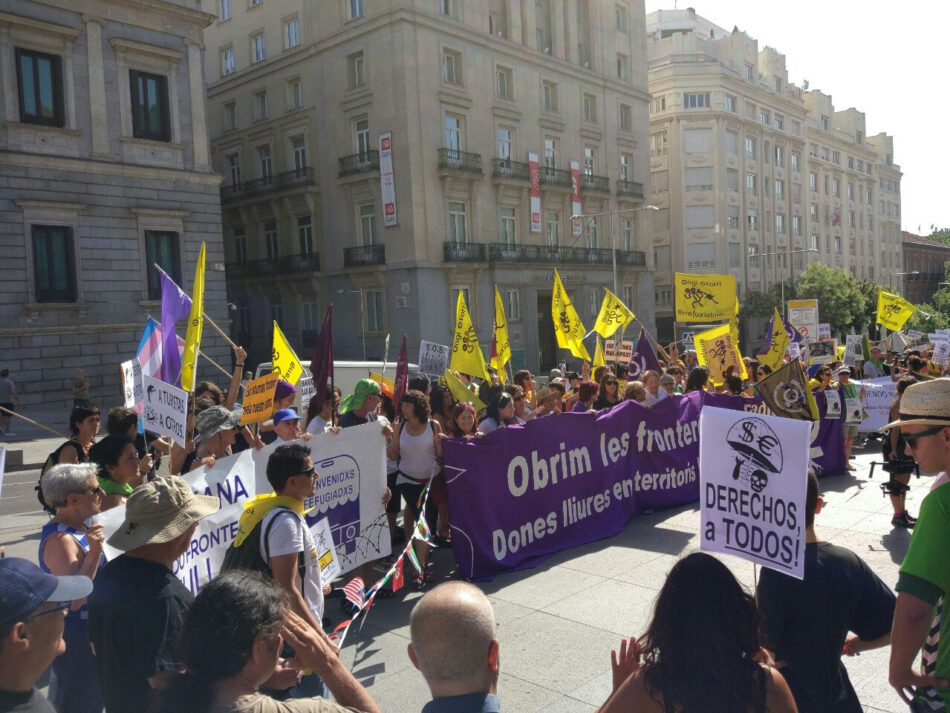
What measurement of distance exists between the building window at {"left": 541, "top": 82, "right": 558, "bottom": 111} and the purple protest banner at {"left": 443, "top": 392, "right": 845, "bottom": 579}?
32.2 meters

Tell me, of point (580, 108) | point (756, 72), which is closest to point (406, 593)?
point (580, 108)

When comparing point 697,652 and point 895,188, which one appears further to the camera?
point 895,188

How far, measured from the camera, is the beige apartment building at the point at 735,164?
54094 mm

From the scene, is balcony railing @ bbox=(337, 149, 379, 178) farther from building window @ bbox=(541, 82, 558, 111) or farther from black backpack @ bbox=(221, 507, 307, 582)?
black backpack @ bbox=(221, 507, 307, 582)

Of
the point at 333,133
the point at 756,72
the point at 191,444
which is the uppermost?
the point at 756,72

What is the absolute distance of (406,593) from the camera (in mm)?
6684

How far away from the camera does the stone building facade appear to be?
74.5 ft

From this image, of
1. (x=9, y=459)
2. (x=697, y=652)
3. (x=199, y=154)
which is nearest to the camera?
(x=697, y=652)

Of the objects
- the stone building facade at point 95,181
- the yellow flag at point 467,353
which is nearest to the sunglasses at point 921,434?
the yellow flag at point 467,353

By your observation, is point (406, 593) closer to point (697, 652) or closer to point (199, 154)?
point (697, 652)

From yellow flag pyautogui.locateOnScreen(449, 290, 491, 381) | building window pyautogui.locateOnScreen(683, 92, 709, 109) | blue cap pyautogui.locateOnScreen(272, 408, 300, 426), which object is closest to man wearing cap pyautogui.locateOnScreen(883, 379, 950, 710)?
blue cap pyautogui.locateOnScreen(272, 408, 300, 426)

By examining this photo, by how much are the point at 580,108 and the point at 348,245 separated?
15038 millimetres

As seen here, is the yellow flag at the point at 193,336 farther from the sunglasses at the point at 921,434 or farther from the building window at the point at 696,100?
the building window at the point at 696,100

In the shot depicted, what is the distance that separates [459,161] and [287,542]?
32054 millimetres
